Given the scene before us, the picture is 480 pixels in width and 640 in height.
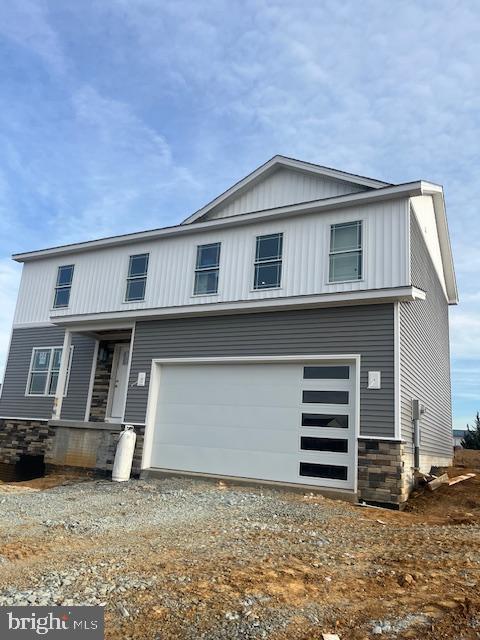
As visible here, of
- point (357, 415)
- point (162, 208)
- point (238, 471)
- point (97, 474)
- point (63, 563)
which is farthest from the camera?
point (162, 208)

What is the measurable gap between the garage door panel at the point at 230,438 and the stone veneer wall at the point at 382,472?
1499mm

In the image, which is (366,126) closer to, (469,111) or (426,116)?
(426,116)

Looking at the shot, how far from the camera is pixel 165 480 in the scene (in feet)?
32.2

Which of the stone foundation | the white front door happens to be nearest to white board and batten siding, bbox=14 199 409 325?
the white front door

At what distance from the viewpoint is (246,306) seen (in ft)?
33.2

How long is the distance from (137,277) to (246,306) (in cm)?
396

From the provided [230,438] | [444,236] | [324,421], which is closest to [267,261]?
[324,421]

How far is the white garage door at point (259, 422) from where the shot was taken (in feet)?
29.4

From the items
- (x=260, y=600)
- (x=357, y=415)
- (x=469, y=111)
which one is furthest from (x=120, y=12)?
(x=260, y=600)

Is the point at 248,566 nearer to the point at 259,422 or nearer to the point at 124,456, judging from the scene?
the point at 259,422

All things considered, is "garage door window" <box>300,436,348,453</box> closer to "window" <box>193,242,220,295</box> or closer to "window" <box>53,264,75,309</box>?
"window" <box>193,242,220,295</box>

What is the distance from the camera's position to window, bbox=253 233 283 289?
10547mm

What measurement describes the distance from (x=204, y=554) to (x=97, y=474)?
709cm

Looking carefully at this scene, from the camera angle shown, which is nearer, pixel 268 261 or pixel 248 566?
pixel 248 566
